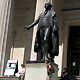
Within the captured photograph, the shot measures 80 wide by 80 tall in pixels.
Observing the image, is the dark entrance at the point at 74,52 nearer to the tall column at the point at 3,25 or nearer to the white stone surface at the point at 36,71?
the tall column at the point at 3,25

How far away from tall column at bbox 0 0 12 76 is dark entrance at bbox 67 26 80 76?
5.65 meters

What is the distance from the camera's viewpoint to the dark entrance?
59.0 feet

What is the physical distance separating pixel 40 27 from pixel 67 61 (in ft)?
34.8

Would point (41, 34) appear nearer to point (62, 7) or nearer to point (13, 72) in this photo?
point (13, 72)

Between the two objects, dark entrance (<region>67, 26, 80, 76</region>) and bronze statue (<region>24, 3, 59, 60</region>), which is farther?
dark entrance (<region>67, 26, 80, 76</region>)

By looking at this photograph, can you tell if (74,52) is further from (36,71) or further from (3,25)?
(36,71)

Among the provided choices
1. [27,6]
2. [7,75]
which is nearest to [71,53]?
[27,6]

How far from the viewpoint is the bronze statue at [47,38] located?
311 inches

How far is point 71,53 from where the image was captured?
728 inches

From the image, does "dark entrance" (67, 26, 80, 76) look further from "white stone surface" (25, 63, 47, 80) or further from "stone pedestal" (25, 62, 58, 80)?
"white stone surface" (25, 63, 47, 80)

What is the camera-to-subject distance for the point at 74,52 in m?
18.5

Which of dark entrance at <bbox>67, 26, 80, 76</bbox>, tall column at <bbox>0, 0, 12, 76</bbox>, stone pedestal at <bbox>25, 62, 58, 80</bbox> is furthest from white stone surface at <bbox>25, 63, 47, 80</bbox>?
dark entrance at <bbox>67, 26, 80, 76</bbox>

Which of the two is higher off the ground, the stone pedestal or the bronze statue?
the bronze statue

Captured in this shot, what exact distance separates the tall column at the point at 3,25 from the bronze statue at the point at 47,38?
21.8 ft
